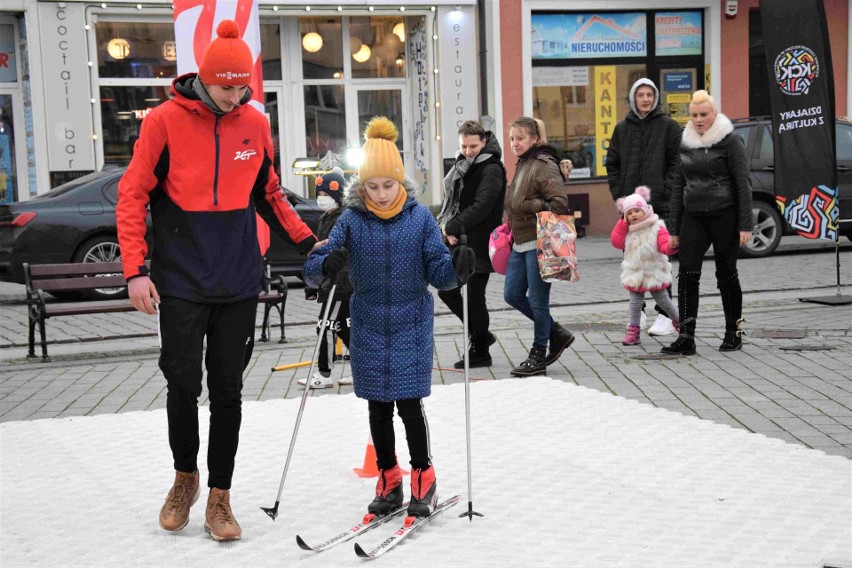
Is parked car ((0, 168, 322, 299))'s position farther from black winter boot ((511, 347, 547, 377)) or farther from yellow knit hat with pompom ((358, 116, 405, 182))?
yellow knit hat with pompom ((358, 116, 405, 182))

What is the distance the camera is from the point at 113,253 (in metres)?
14.4

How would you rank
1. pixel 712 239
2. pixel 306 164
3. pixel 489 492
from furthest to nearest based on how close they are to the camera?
pixel 306 164, pixel 712 239, pixel 489 492

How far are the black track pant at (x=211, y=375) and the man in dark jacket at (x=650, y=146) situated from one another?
576 cm

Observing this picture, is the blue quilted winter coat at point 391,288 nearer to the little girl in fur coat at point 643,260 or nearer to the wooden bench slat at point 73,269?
the little girl in fur coat at point 643,260

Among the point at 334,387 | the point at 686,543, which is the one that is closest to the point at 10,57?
the point at 334,387

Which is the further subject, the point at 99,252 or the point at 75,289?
the point at 99,252

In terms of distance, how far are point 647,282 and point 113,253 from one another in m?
7.32

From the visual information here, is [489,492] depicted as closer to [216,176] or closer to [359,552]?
[359,552]

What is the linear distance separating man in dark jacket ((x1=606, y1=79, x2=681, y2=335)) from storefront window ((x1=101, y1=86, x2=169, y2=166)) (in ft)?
37.5

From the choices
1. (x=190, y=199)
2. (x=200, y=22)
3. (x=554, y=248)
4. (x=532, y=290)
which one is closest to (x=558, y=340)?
(x=532, y=290)

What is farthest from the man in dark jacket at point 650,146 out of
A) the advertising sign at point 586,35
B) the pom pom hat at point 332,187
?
the advertising sign at point 586,35

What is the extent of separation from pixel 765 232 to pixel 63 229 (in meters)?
9.15

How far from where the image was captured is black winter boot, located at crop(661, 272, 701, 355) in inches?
351

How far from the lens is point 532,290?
27.6 feet
